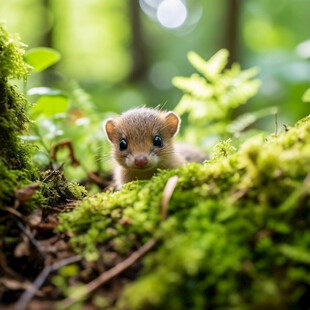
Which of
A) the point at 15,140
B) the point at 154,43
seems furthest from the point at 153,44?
the point at 15,140

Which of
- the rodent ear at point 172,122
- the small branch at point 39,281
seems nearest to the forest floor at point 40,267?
the small branch at point 39,281

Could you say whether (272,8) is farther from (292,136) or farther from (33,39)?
(292,136)

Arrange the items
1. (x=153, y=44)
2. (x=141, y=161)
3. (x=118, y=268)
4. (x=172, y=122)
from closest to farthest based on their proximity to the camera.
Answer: (x=118, y=268)
(x=141, y=161)
(x=172, y=122)
(x=153, y=44)

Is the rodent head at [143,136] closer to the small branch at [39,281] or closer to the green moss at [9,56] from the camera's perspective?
the green moss at [9,56]

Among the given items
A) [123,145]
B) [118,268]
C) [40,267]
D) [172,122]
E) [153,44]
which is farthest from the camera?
[153,44]

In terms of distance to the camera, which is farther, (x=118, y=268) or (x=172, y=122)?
(x=172, y=122)

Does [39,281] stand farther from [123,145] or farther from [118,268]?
[123,145]
